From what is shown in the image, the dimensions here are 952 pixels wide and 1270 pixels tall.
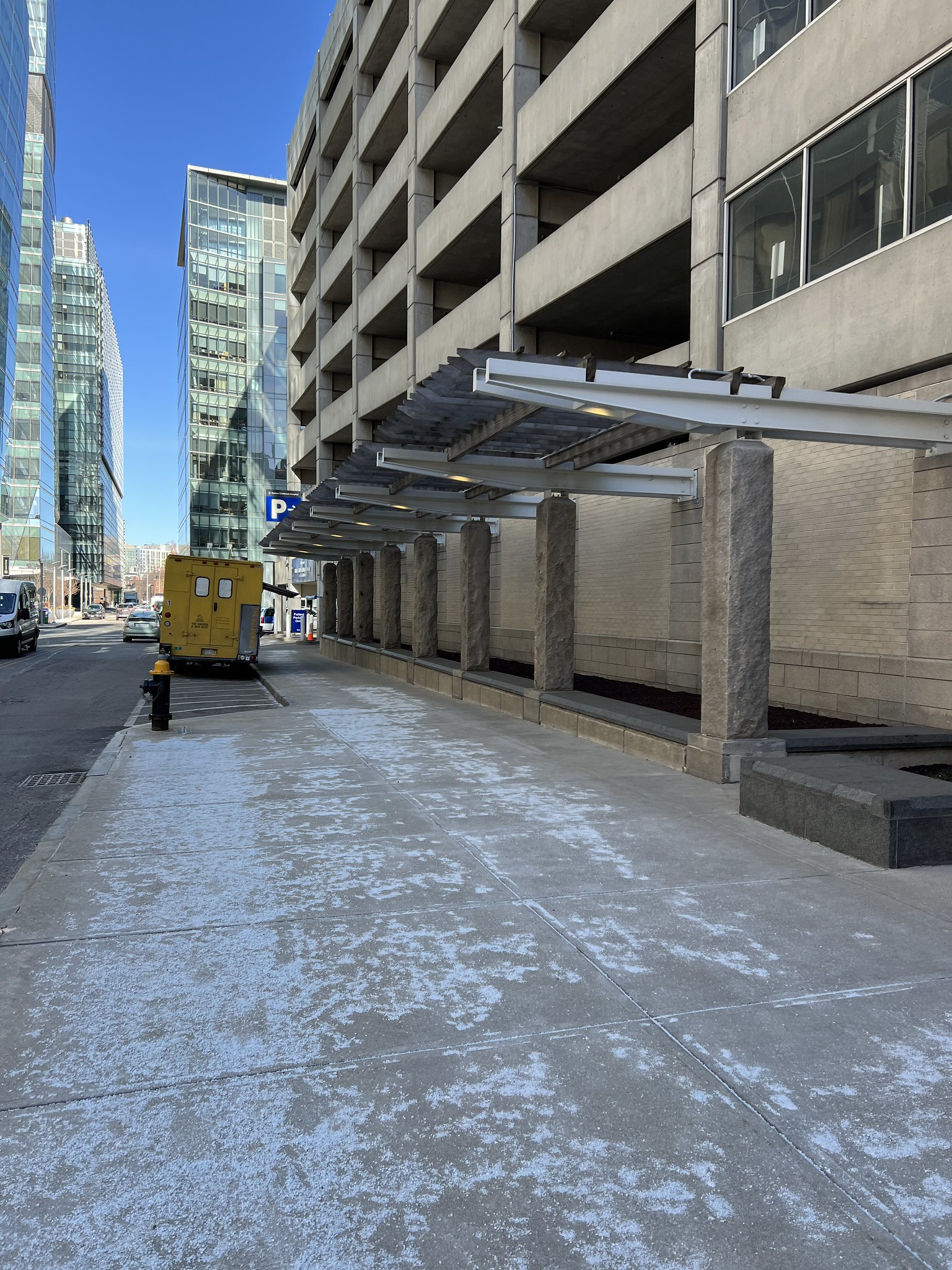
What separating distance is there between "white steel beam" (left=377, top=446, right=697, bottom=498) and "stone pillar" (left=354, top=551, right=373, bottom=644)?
1692 centimetres

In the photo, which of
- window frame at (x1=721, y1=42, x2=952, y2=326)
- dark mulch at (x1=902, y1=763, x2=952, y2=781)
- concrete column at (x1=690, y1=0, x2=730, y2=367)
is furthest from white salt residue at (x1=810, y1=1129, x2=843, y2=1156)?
concrete column at (x1=690, y1=0, x2=730, y2=367)

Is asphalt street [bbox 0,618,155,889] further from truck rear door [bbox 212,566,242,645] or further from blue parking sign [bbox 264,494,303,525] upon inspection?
blue parking sign [bbox 264,494,303,525]

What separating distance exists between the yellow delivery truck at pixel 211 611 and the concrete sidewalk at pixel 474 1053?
16.6 metres

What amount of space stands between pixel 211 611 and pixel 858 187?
59.2 ft

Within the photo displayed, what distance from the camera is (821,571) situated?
36.3 ft

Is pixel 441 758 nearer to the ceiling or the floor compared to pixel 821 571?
nearer to the floor

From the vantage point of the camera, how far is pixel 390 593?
2608cm

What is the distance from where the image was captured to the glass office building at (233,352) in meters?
90.8

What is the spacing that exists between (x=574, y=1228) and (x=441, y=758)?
8.01m

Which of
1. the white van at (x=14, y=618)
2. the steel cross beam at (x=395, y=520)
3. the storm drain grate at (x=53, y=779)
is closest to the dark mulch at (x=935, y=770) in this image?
the storm drain grate at (x=53, y=779)

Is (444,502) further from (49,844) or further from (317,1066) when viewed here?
(317,1066)

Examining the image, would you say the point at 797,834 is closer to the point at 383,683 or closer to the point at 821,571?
the point at 821,571

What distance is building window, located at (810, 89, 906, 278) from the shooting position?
9.57 meters

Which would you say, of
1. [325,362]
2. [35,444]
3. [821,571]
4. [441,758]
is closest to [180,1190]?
[441,758]
